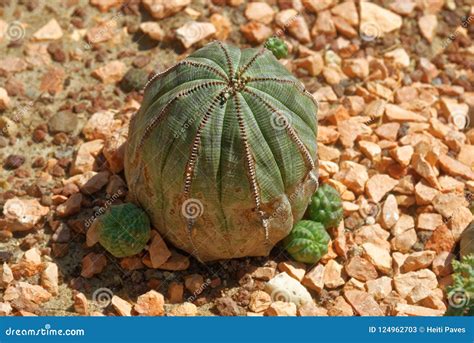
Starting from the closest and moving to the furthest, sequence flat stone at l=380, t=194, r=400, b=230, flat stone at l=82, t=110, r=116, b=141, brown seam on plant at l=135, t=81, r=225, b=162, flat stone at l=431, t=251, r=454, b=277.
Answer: brown seam on plant at l=135, t=81, r=225, b=162
flat stone at l=431, t=251, r=454, b=277
flat stone at l=380, t=194, r=400, b=230
flat stone at l=82, t=110, r=116, b=141

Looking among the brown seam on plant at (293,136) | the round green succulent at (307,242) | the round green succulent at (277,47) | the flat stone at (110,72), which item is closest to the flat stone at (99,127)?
the flat stone at (110,72)

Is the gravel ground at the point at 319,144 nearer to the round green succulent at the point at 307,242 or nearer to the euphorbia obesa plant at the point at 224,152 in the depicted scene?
the round green succulent at the point at 307,242

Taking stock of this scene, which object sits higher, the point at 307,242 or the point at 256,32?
the point at 256,32

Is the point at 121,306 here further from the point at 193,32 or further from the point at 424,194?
the point at 193,32

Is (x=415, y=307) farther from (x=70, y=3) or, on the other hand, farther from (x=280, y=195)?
(x=70, y=3)

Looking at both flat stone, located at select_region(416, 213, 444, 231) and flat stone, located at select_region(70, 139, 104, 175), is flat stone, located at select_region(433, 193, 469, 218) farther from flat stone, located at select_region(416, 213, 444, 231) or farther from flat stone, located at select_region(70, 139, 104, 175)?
flat stone, located at select_region(70, 139, 104, 175)

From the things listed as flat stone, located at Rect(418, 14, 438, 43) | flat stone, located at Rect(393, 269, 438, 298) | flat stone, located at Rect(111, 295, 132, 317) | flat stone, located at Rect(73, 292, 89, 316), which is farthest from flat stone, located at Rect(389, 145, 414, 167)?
flat stone, located at Rect(73, 292, 89, 316)

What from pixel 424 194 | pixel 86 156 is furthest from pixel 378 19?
pixel 86 156
